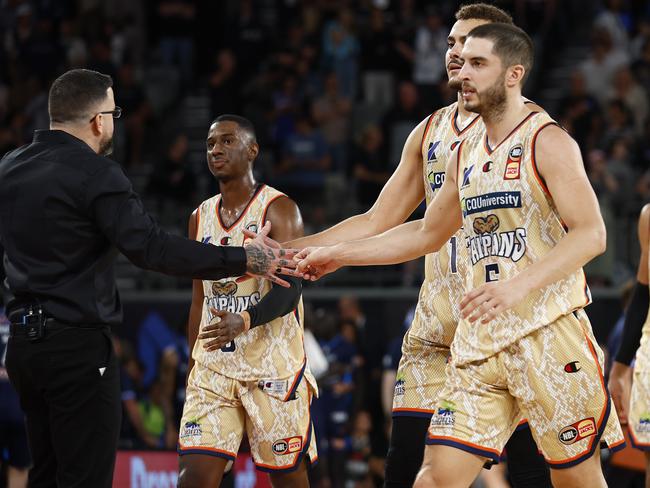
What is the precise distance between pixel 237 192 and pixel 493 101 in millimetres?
2249

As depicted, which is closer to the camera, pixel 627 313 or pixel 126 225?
pixel 126 225

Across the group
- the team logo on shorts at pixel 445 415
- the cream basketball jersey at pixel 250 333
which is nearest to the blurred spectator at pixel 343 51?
the cream basketball jersey at pixel 250 333

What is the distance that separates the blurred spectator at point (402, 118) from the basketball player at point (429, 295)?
8539 millimetres

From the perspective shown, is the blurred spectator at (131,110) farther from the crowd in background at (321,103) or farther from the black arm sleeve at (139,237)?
the black arm sleeve at (139,237)

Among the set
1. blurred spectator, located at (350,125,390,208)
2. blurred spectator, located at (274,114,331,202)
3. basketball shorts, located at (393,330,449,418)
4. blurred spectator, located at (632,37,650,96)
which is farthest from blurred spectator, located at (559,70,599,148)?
basketball shorts, located at (393,330,449,418)

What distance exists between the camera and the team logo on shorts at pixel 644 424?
6422 mm

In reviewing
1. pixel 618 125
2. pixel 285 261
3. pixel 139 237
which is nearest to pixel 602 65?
pixel 618 125

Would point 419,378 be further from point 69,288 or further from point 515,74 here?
point 69,288

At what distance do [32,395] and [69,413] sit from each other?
0.81 feet

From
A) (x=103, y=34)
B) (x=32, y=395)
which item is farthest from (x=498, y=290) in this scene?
(x=103, y=34)

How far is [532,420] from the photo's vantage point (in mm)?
5211

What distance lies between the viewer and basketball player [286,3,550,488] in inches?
239

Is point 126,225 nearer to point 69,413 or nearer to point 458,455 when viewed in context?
point 69,413

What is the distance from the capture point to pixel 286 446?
6727mm
